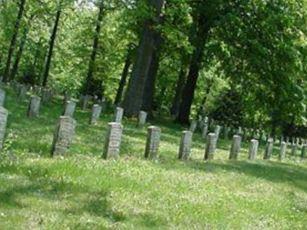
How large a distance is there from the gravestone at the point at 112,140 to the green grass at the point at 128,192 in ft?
1.18

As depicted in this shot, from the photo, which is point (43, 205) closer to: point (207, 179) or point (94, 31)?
point (207, 179)

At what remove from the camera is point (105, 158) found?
16016 mm

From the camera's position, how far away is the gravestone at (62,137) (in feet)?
48.0

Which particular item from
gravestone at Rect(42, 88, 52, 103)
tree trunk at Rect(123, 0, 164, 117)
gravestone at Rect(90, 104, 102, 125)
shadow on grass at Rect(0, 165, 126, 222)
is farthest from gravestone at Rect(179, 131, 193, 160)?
gravestone at Rect(42, 88, 52, 103)

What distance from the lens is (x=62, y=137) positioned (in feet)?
47.9

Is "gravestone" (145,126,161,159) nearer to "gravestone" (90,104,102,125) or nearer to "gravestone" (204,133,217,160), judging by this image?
"gravestone" (204,133,217,160)

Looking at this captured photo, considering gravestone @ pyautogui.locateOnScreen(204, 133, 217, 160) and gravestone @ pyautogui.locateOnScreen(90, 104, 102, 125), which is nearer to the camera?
gravestone @ pyautogui.locateOnScreen(204, 133, 217, 160)

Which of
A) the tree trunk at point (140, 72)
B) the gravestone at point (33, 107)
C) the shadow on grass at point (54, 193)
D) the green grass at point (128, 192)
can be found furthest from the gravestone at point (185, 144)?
the tree trunk at point (140, 72)

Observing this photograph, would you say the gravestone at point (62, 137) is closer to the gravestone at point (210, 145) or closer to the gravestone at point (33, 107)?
the gravestone at point (210, 145)

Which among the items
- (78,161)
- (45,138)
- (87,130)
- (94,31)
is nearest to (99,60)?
(94,31)

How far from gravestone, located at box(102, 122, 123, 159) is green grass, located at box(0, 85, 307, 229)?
1.18ft

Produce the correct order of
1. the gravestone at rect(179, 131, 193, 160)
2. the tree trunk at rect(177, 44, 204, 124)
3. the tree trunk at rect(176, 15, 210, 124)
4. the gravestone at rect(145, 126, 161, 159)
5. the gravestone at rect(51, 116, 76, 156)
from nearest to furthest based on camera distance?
the gravestone at rect(51, 116, 76, 156) → the gravestone at rect(145, 126, 161, 159) → the gravestone at rect(179, 131, 193, 160) → the tree trunk at rect(176, 15, 210, 124) → the tree trunk at rect(177, 44, 204, 124)

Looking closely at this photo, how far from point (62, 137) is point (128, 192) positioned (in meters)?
3.03

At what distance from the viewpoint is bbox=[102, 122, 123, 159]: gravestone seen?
15.9 meters
